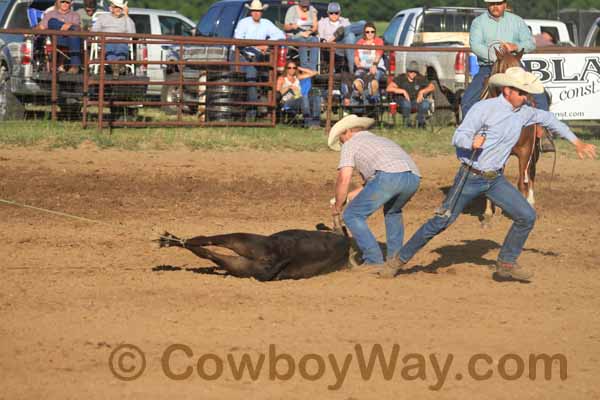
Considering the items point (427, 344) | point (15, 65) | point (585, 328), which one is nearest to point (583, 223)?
point (585, 328)

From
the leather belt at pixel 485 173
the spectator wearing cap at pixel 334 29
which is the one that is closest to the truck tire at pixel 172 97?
the spectator wearing cap at pixel 334 29

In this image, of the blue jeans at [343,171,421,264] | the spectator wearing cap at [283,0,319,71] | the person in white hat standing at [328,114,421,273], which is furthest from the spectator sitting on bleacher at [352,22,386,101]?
the person in white hat standing at [328,114,421,273]

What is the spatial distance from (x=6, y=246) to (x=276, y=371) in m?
4.08

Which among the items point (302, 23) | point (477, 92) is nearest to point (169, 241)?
point (477, 92)

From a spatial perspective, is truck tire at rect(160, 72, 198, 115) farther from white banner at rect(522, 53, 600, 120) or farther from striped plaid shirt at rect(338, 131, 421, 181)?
striped plaid shirt at rect(338, 131, 421, 181)

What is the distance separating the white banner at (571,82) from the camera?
1705 centimetres

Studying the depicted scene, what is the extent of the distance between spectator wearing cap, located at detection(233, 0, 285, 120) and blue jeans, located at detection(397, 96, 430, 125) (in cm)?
215

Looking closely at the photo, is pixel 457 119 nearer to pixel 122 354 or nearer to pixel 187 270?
pixel 187 270

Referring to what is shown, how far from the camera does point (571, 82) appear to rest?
1720 cm

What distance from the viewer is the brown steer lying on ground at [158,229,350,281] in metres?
7.57

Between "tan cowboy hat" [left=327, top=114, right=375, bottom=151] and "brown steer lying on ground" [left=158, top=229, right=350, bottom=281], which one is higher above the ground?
"tan cowboy hat" [left=327, top=114, right=375, bottom=151]

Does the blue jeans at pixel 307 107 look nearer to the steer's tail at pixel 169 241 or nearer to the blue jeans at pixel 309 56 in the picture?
the blue jeans at pixel 309 56

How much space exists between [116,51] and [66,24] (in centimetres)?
93

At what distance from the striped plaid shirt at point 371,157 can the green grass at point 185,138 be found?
7.02 meters
